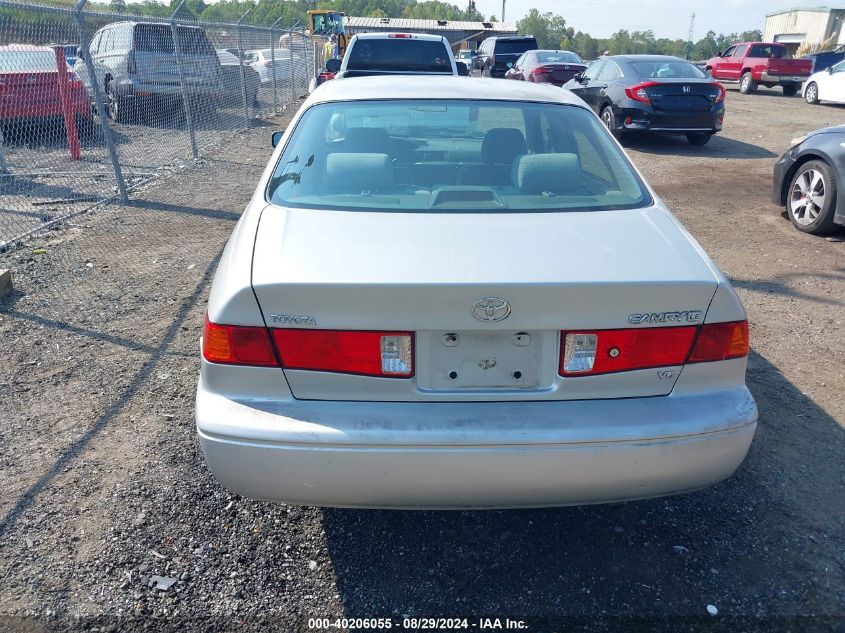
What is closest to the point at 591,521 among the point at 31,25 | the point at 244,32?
the point at 31,25

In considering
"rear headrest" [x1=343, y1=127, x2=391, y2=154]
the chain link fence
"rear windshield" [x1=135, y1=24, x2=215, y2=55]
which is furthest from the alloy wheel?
"rear windshield" [x1=135, y1=24, x2=215, y2=55]

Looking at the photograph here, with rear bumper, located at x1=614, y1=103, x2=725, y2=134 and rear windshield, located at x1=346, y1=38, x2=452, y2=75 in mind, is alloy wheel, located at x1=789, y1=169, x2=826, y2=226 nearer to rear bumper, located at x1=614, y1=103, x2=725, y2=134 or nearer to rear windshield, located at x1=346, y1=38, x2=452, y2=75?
rear bumper, located at x1=614, y1=103, x2=725, y2=134

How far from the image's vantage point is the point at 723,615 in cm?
241

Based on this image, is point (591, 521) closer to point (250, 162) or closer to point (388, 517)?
point (388, 517)

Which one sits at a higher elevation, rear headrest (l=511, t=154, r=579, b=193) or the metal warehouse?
the metal warehouse

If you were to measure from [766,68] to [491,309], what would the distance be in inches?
1046

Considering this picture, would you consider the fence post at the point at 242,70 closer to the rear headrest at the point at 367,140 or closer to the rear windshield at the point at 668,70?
the rear windshield at the point at 668,70

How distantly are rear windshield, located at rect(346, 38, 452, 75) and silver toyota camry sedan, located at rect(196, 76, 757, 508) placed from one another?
9701 millimetres

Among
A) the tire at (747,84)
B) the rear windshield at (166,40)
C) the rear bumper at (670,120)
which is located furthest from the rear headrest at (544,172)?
the tire at (747,84)

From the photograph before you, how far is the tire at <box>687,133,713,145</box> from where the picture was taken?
1205 centimetres

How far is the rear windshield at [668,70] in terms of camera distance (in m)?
12.0

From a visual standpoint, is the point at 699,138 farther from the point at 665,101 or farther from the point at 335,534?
the point at 335,534

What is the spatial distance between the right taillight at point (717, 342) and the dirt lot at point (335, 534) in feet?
2.83

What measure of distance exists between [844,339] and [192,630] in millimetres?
4293
